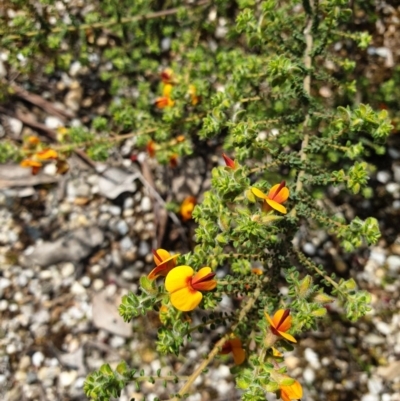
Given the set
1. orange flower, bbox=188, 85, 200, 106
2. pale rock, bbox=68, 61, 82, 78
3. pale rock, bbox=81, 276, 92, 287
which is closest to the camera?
orange flower, bbox=188, 85, 200, 106

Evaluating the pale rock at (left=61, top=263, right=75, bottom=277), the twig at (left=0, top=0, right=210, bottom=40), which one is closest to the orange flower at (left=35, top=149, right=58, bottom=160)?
the twig at (left=0, top=0, right=210, bottom=40)

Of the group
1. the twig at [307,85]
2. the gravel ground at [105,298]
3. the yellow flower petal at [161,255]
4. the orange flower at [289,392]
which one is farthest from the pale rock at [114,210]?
the orange flower at [289,392]

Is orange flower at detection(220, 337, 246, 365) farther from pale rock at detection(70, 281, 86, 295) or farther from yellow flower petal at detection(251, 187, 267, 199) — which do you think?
pale rock at detection(70, 281, 86, 295)

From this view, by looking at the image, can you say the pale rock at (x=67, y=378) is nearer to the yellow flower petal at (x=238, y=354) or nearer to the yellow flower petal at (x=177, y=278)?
the yellow flower petal at (x=238, y=354)

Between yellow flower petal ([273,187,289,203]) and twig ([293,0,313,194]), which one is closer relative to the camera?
yellow flower petal ([273,187,289,203])

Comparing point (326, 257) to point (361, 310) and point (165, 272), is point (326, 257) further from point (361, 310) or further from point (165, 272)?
point (165, 272)

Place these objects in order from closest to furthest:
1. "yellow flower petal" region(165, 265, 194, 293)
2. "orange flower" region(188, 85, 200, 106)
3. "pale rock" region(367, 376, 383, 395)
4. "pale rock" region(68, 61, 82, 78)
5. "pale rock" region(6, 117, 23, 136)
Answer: "yellow flower petal" region(165, 265, 194, 293), "orange flower" region(188, 85, 200, 106), "pale rock" region(367, 376, 383, 395), "pale rock" region(6, 117, 23, 136), "pale rock" region(68, 61, 82, 78)

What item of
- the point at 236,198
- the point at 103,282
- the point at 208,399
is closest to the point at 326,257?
the point at 208,399
